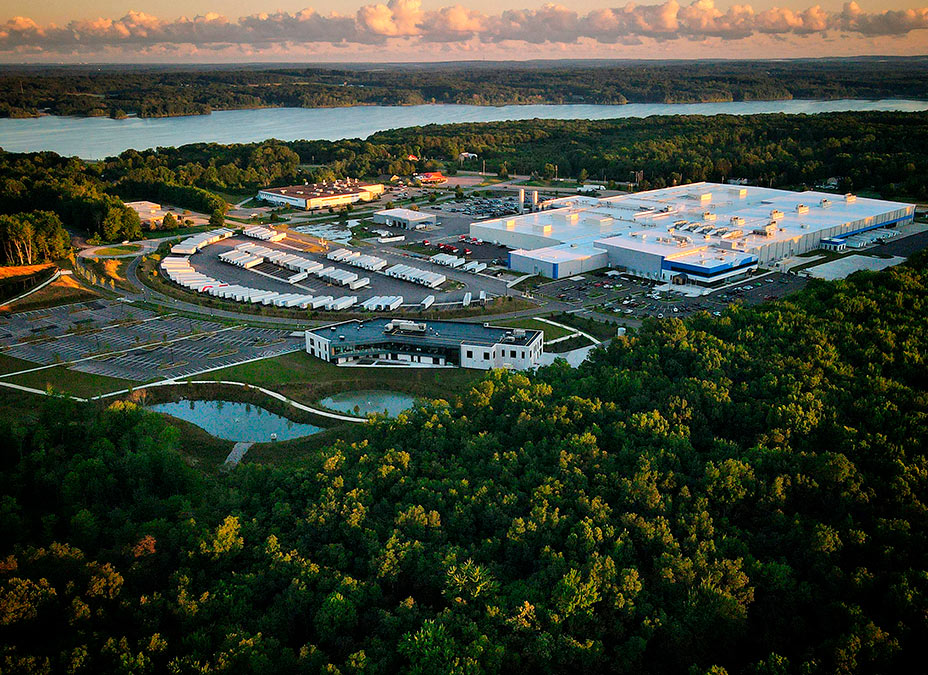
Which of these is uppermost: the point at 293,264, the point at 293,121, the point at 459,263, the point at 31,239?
the point at 293,121

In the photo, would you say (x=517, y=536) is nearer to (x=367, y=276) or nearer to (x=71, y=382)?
(x=71, y=382)

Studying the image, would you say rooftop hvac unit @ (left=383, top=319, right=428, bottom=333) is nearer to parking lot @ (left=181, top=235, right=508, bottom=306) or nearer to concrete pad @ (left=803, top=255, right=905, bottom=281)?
parking lot @ (left=181, top=235, right=508, bottom=306)

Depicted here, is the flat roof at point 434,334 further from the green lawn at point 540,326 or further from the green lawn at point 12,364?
the green lawn at point 12,364

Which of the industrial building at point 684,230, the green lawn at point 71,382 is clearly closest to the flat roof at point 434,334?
the green lawn at point 71,382

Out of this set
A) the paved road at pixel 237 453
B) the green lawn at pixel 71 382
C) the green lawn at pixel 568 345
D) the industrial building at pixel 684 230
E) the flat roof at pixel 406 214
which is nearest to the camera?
the paved road at pixel 237 453

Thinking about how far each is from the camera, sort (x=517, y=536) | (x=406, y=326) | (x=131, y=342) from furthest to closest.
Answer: (x=131, y=342) < (x=406, y=326) < (x=517, y=536)

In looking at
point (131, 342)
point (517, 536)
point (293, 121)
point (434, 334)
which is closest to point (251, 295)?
point (131, 342)

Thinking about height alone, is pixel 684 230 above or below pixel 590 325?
above

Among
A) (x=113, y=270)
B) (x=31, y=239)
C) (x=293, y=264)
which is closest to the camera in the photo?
(x=113, y=270)
